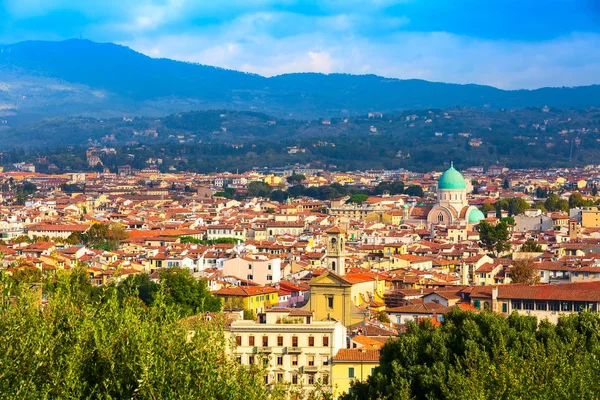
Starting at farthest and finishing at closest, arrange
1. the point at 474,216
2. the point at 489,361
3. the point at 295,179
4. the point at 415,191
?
the point at 295,179, the point at 415,191, the point at 474,216, the point at 489,361

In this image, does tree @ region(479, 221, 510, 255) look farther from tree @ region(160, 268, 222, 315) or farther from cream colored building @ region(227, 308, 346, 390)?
cream colored building @ region(227, 308, 346, 390)

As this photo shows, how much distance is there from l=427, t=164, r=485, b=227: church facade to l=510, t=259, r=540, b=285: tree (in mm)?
33408

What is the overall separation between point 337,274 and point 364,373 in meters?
9.39

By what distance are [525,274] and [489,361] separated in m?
25.7

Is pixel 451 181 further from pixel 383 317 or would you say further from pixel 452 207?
pixel 383 317

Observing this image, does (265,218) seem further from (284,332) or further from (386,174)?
(386,174)

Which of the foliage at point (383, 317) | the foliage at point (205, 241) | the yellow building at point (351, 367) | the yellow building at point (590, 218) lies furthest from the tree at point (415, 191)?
the yellow building at point (351, 367)

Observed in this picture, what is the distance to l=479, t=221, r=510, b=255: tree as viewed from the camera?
6279cm

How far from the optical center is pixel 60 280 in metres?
18.0

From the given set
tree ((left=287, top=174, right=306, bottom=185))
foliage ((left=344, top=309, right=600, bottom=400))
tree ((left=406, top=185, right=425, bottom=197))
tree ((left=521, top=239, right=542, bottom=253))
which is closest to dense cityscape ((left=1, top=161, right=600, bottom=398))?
tree ((left=521, top=239, right=542, bottom=253))

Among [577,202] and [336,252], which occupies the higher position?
[336,252]

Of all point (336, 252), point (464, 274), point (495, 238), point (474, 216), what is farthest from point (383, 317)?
point (474, 216)

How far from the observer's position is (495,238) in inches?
2544

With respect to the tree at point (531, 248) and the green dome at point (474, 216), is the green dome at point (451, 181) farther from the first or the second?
the tree at point (531, 248)
